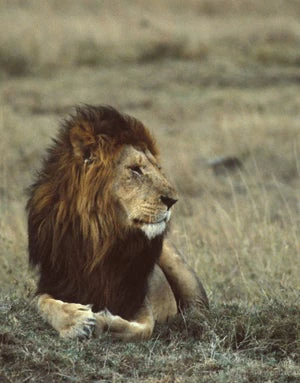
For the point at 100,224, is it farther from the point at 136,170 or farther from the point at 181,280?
the point at 181,280

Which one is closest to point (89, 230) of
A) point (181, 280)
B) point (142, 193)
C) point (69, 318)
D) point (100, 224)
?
point (100, 224)

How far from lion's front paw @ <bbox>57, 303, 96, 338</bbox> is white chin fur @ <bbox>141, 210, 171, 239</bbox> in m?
0.43

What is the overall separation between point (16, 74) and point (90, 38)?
2526mm

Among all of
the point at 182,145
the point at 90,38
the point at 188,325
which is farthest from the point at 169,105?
the point at 188,325

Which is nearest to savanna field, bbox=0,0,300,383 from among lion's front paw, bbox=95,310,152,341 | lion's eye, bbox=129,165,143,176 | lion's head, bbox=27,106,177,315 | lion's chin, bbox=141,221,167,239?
lion's front paw, bbox=95,310,152,341

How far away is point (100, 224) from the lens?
5.14 meters

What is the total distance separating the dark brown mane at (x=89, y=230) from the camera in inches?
203

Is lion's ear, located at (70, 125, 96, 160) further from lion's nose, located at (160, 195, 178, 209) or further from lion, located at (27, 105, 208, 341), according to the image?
lion's nose, located at (160, 195, 178, 209)

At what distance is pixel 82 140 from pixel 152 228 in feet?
1.82

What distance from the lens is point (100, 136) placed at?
5.26 m

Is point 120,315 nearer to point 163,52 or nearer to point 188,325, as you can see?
point 188,325

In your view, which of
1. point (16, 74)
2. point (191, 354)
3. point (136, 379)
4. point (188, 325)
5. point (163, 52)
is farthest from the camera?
point (163, 52)

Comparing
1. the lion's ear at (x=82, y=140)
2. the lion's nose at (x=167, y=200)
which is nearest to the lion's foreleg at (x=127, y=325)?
the lion's nose at (x=167, y=200)

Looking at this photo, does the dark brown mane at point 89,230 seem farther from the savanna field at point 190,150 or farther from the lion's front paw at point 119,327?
the savanna field at point 190,150
